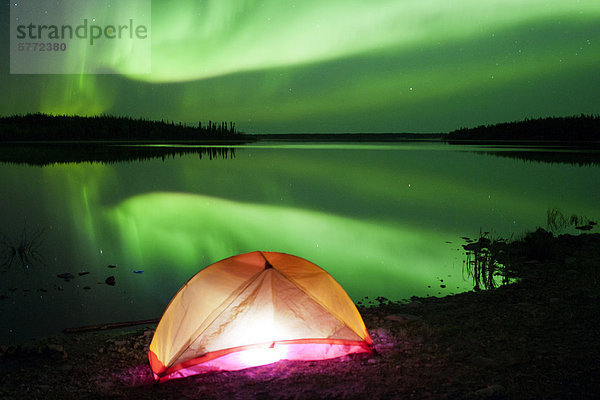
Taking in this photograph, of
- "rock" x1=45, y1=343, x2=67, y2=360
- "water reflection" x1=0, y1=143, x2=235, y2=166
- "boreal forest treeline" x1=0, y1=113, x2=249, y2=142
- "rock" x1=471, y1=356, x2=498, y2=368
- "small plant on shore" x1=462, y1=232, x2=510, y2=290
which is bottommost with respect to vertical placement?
"rock" x1=45, y1=343, x2=67, y2=360

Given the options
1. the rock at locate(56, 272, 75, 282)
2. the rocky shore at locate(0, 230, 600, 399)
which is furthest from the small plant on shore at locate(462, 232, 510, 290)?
the rock at locate(56, 272, 75, 282)

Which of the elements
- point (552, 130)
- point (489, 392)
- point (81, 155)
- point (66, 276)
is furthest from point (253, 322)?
point (552, 130)

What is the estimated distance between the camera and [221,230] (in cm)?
1975

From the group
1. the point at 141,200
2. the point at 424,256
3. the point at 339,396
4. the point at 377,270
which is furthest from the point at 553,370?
the point at 141,200

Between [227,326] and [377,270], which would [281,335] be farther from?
[377,270]

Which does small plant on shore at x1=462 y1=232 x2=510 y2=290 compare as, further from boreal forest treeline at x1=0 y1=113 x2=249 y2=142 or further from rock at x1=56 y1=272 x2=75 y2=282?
boreal forest treeline at x1=0 y1=113 x2=249 y2=142

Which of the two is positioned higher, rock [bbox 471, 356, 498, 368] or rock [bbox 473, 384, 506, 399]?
rock [bbox 471, 356, 498, 368]

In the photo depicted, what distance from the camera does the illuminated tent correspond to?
6.46m

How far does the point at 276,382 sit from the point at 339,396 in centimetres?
92

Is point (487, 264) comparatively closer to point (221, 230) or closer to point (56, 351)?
point (56, 351)

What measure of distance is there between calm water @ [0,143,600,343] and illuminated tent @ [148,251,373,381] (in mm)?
3318

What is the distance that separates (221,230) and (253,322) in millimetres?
13412

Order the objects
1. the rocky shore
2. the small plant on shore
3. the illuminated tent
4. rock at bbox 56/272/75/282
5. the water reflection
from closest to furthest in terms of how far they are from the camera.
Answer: the rocky shore → the illuminated tent → the small plant on shore → rock at bbox 56/272/75/282 → the water reflection

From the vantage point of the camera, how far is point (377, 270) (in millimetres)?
13047
